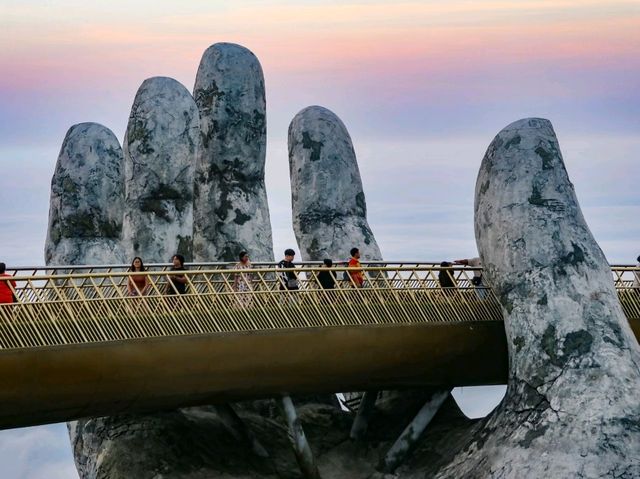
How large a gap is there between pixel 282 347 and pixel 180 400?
2.25m

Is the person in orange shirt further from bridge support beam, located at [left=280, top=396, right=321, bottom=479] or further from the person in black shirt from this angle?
bridge support beam, located at [left=280, top=396, right=321, bottom=479]

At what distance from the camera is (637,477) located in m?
A: 32.1

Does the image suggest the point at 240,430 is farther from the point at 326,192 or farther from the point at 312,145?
the point at 312,145

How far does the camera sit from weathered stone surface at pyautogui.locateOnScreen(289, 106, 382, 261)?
4522 cm

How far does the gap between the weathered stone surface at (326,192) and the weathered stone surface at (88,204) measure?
7196 millimetres

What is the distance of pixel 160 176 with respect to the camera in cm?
4112

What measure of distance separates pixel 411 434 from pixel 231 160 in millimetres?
10372

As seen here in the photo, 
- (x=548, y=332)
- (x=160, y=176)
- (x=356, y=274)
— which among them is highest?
(x=160, y=176)

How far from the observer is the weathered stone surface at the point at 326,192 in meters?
45.2

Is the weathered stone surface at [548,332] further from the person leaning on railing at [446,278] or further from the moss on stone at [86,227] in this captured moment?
the moss on stone at [86,227]

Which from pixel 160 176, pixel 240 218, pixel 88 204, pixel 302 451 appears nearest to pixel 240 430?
pixel 302 451

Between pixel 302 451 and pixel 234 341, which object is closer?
pixel 234 341

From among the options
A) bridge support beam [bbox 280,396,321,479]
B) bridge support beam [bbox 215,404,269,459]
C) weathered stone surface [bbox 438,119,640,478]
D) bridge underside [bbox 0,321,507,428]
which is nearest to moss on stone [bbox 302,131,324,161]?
weathered stone surface [bbox 438,119,640,478]

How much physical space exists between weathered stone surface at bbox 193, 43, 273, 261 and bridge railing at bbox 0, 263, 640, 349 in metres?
6.63
